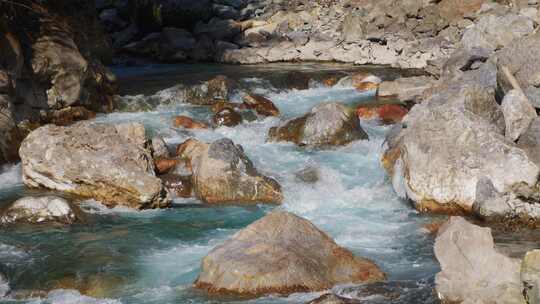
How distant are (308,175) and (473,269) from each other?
Result: 22.0 ft

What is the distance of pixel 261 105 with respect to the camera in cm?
1992

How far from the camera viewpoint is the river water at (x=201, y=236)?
962 centimetres

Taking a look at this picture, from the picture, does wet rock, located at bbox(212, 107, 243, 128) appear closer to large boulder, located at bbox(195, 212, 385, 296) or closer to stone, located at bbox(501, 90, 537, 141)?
stone, located at bbox(501, 90, 537, 141)

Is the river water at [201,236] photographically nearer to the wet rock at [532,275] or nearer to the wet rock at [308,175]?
the wet rock at [308,175]

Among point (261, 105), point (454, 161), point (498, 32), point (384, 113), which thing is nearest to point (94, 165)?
point (454, 161)

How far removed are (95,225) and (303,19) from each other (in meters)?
21.4

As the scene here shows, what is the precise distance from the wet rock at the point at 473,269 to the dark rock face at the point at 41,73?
10.0 metres

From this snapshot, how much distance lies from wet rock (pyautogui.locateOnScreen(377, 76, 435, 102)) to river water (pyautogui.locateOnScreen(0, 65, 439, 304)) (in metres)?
2.71

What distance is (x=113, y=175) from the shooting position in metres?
13.5

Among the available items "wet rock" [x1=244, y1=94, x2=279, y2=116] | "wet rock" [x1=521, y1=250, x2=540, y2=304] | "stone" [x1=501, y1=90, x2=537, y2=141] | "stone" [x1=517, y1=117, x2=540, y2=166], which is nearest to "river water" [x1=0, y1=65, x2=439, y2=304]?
"wet rock" [x1=521, y1=250, x2=540, y2=304]

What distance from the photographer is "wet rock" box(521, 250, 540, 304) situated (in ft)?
24.6

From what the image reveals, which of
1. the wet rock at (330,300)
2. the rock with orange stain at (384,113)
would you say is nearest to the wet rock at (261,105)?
the rock with orange stain at (384,113)

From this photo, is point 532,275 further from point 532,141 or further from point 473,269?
point 532,141

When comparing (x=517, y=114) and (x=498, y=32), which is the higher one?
(x=517, y=114)
